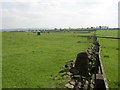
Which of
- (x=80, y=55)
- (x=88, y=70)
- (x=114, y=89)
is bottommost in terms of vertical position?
(x=114, y=89)

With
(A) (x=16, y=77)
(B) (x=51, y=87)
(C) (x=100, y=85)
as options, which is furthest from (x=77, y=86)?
(A) (x=16, y=77)

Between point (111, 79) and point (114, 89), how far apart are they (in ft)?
5.62

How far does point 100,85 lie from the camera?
4.69 meters

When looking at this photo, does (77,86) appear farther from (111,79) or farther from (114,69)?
(114,69)

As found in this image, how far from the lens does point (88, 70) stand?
8391mm

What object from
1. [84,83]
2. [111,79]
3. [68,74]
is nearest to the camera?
[84,83]

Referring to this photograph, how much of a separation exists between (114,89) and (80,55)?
2.82 metres

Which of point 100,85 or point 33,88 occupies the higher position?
point 100,85

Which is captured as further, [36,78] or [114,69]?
[114,69]

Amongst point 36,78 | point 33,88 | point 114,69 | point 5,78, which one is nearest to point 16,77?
point 5,78

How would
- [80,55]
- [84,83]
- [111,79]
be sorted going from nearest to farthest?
[84,83] < [80,55] < [111,79]

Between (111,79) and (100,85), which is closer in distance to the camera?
(100,85)

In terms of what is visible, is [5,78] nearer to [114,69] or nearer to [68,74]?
[68,74]

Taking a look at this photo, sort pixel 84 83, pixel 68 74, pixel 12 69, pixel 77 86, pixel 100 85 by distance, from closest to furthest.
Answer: pixel 100 85
pixel 77 86
pixel 84 83
pixel 68 74
pixel 12 69
